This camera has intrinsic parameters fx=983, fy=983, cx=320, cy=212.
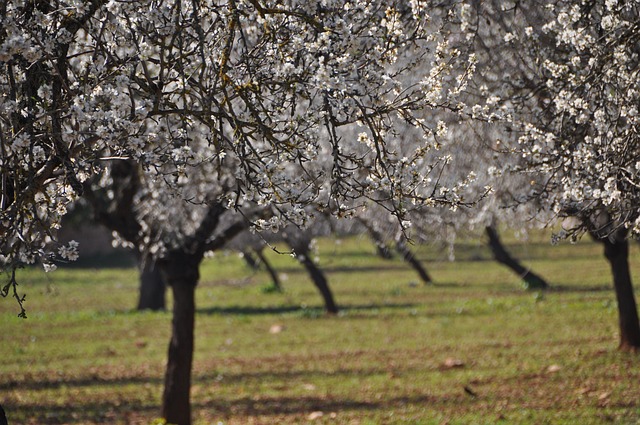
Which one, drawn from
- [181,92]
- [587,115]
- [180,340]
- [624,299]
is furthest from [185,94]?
[624,299]

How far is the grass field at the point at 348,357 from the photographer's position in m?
12.6

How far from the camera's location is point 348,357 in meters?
18.6

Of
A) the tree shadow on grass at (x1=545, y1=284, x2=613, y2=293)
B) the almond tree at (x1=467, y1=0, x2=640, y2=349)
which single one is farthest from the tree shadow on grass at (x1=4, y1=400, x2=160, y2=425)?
the tree shadow on grass at (x1=545, y1=284, x2=613, y2=293)

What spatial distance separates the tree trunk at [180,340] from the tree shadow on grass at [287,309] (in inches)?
597

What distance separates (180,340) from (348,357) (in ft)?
24.2

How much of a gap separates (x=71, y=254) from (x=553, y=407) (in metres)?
7.51

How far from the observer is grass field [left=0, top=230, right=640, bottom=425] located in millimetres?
12602

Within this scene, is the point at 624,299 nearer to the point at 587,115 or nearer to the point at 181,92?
the point at 587,115

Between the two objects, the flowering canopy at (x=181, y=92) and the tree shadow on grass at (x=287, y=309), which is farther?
the tree shadow on grass at (x=287, y=309)

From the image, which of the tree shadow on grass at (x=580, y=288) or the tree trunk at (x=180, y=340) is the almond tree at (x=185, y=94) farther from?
the tree shadow on grass at (x=580, y=288)

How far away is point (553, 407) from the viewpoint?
11.5m

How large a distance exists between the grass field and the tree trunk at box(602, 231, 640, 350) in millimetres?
391

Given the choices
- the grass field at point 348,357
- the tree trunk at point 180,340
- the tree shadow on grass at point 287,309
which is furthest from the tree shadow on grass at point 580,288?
the tree trunk at point 180,340

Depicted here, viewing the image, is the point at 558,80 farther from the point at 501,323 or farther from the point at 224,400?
the point at 501,323
